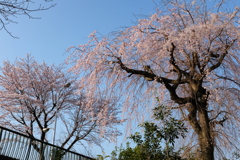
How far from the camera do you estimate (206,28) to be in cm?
618

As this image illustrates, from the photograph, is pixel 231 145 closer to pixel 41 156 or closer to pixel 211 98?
pixel 211 98

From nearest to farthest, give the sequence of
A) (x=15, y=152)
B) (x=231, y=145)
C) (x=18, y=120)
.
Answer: (x=231, y=145) < (x=15, y=152) < (x=18, y=120)

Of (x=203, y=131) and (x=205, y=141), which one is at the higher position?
(x=203, y=131)

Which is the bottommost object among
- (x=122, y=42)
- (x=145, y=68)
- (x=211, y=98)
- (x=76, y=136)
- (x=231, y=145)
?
(x=231, y=145)

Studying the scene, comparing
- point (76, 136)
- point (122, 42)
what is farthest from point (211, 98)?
point (76, 136)

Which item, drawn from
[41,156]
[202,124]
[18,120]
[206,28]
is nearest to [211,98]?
[202,124]

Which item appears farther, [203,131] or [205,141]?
[203,131]

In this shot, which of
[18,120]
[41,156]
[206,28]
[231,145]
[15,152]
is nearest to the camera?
[206,28]

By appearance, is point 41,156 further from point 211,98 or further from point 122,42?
point 211,98

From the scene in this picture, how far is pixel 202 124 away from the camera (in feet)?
20.5

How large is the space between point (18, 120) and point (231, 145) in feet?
43.0

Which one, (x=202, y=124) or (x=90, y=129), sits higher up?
(x=90, y=129)

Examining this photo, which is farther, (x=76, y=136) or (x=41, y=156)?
(x=76, y=136)

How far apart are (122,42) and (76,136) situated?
10611 mm
